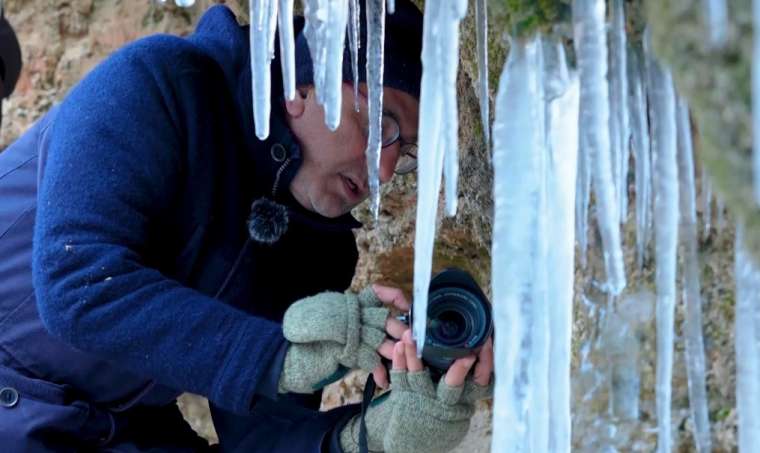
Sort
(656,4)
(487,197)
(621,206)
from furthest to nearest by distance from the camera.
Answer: (487,197) < (621,206) < (656,4)

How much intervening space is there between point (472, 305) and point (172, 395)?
520 mm

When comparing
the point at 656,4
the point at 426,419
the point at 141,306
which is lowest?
the point at 426,419

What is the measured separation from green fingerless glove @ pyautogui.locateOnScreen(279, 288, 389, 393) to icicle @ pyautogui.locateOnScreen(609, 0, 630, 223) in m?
0.46

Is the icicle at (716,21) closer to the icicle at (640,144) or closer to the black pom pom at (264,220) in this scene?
the icicle at (640,144)

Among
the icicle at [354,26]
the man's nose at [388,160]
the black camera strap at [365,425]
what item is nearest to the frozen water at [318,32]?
the icicle at [354,26]

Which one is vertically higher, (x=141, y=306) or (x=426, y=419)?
(x=141, y=306)

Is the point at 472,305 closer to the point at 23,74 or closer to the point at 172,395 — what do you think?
the point at 172,395

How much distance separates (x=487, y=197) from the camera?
2.05 metres

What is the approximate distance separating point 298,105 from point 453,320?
0.38 meters

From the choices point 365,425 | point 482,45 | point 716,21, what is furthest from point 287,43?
point 716,21

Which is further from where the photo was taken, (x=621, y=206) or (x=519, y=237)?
(x=621, y=206)

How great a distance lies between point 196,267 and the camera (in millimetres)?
1722

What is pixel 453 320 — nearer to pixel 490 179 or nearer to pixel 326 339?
pixel 326 339

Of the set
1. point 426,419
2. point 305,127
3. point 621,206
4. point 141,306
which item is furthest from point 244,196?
point 621,206
